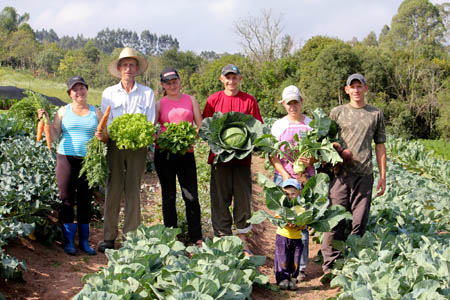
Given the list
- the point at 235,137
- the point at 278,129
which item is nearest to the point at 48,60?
the point at 235,137

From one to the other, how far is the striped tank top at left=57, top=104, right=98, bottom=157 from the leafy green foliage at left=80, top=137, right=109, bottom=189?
176 mm

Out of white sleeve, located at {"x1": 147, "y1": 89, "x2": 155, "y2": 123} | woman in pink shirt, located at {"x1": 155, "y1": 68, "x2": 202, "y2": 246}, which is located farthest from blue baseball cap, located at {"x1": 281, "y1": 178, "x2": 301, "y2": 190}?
white sleeve, located at {"x1": 147, "y1": 89, "x2": 155, "y2": 123}

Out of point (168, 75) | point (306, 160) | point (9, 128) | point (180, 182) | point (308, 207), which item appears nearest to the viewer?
point (308, 207)

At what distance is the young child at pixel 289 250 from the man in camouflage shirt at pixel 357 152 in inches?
16.4

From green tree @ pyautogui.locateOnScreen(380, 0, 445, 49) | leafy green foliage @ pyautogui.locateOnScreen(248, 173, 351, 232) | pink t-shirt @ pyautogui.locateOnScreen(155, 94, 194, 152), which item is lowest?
leafy green foliage @ pyautogui.locateOnScreen(248, 173, 351, 232)

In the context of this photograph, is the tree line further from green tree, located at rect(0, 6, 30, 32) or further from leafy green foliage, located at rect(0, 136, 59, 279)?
leafy green foliage, located at rect(0, 136, 59, 279)

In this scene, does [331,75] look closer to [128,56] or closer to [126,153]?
[128,56]

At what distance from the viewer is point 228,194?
15.3ft

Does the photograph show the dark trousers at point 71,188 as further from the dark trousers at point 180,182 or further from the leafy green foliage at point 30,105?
the dark trousers at point 180,182

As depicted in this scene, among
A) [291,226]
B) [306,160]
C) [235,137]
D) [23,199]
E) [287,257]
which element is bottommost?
[287,257]

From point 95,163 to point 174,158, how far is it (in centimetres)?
83

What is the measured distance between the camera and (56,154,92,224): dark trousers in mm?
4520

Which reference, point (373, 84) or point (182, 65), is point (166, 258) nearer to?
point (373, 84)

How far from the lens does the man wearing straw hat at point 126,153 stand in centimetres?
456
